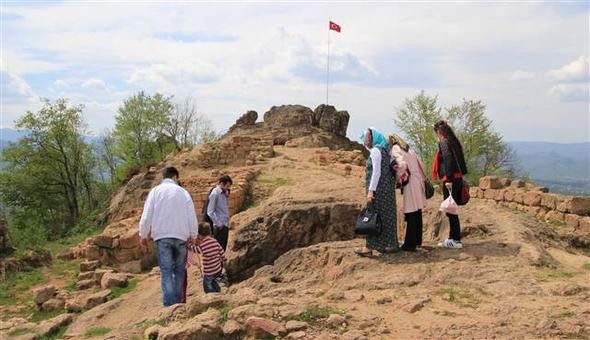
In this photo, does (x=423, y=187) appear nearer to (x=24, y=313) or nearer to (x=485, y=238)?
(x=485, y=238)

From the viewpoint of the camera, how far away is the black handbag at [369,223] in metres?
7.82

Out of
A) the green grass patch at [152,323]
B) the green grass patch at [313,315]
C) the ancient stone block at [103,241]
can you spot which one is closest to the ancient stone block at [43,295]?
the ancient stone block at [103,241]

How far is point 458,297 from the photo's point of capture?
632 cm

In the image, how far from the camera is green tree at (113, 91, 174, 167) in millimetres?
Result: 42281

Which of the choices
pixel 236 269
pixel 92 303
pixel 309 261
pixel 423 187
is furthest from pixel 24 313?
pixel 423 187

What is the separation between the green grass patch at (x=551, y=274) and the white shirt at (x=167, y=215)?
4.27m

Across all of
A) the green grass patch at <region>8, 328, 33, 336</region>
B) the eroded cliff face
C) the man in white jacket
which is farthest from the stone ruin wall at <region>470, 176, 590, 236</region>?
the green grass patch at <region>8, 328, 33, 336</region>

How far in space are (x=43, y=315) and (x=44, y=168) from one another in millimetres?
27209

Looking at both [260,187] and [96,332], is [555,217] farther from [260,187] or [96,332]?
[96,332]

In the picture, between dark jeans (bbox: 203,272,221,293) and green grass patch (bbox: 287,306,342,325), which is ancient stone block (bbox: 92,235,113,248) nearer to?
dark jeans (bbox: 203,272,221,293)

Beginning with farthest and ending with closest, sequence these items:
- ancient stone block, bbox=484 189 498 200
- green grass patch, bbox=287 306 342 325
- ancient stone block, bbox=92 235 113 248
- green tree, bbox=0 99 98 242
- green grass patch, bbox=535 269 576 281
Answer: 1. green tree, bbox=0 99 98 242
2. ancient stone block, bbox=484 189 498 200
3. ancient stone block, bbox=92 235 113 248
4. green grass patch, bbox=535 269 576 281
5. green grass patch, bbox=287 306 342 325

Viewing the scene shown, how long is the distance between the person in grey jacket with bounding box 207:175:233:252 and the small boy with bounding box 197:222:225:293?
166cm

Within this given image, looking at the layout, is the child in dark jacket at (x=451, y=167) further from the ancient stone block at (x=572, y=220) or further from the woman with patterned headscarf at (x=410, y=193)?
the ancient stone block at (x=572, y=220)

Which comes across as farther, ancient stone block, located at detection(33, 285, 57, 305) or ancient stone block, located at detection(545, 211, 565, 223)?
ancient stone block, located at detection(545, 211, 565, 223)
